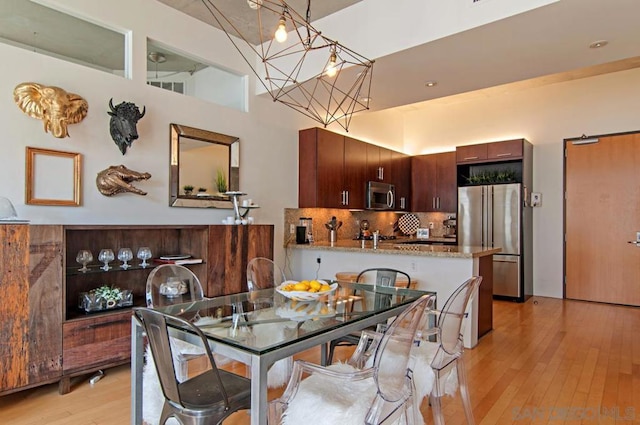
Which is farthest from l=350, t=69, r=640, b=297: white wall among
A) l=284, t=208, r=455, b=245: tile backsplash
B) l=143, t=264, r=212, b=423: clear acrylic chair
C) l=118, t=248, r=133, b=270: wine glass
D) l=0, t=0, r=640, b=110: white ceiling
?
l=143, t=264, r=212, b=423: clear acrylic chair

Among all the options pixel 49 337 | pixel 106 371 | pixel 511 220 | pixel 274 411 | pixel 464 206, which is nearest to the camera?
pixel 274 411

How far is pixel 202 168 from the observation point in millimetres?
4113

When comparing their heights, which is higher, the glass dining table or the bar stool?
the glass dining table

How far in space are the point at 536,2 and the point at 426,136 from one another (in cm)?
487

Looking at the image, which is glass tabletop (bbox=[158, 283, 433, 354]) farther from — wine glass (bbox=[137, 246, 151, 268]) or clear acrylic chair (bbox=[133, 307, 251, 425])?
wine glass (bbox=[137, 246, 151, 268])

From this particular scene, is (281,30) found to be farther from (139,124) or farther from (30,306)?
(30,306)

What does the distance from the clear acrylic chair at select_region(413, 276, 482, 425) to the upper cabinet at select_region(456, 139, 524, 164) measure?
4.48 metres

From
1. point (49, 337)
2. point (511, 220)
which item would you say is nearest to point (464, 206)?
point (511, 220)

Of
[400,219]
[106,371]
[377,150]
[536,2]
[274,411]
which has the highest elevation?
[536,2]

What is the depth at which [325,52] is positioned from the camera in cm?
405

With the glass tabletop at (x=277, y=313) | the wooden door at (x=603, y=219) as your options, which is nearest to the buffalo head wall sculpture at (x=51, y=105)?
the glass tabletop at (x=277, y=313)

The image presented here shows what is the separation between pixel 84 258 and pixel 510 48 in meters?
3.90

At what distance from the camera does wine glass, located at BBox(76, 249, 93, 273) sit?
10.00ft

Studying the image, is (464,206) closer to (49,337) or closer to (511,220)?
(511,220)
